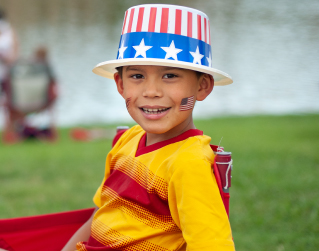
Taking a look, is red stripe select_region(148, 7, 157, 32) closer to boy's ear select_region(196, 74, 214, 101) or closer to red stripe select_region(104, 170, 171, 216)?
boy's ear select_region(196, 74, 214, 101)

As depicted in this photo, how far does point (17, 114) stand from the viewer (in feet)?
25.0

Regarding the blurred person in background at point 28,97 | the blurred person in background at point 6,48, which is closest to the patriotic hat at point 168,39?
the blurred person in background at point 28,97

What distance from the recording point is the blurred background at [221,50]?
11.4 meters

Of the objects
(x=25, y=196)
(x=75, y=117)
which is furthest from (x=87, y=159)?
(x=75, y=117)

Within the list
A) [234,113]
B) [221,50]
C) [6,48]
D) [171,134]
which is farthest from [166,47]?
[221,50]

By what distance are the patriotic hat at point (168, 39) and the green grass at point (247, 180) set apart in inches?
67.9

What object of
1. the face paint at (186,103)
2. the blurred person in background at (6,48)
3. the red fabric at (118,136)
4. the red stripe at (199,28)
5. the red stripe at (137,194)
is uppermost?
the blurred person in background at (6,48)

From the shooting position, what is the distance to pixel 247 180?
169 inches

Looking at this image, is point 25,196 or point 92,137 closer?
point 25,196

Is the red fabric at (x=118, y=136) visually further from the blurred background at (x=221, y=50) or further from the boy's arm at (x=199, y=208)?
the blurred background at (x=221, y=50)

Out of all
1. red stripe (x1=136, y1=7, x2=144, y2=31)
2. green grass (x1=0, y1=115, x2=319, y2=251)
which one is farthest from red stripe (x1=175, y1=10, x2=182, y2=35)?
green grass (x1=0, y1=115, x2=319, y2=251)

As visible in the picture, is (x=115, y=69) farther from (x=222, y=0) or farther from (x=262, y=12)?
(x=222, y=0)

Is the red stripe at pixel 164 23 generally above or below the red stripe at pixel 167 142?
above

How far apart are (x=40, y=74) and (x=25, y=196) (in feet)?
11.3
